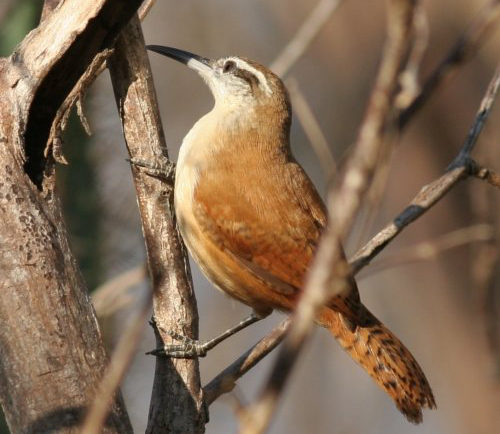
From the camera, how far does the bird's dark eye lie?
4.59 m

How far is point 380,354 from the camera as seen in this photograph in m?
3.90

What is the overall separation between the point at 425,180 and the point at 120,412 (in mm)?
4262

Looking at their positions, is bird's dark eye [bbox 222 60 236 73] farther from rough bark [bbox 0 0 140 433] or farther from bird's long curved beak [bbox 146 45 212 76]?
rough bark [bbox 0 0 140 433]

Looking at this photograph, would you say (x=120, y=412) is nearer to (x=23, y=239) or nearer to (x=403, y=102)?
(x=23, y=239)

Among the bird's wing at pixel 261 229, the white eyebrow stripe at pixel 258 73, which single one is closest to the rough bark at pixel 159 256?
the bird's wing at pixel 261 229

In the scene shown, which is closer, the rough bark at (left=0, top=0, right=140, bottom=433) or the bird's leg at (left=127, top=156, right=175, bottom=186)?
the rough bark at (left=0, top=0, right=140, bottom=433)

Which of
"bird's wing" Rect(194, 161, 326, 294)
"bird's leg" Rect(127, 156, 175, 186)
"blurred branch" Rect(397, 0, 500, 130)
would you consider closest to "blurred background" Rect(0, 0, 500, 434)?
"bird's wing" Rect(194, 161, 326, 294)

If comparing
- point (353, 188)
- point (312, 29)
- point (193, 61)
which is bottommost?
point (353, 188)

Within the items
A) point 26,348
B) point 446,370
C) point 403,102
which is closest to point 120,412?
point 26,348

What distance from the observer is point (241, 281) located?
13.0 feet

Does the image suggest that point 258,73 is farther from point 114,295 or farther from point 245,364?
point 245,364

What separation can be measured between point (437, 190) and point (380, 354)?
2.71 ft

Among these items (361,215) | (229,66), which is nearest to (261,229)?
(229,66)

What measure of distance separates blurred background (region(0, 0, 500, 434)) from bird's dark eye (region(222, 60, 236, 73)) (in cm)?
76
